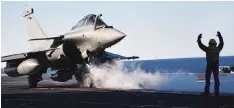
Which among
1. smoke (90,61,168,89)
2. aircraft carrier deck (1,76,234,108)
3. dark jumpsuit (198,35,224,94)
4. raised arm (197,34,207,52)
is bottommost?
aircraft carrier deck (1,76,234,108)

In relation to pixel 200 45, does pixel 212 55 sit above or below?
below

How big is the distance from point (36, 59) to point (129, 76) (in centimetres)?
605

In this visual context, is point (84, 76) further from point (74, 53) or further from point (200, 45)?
point (200, 45)

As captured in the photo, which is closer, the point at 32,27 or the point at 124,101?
the point at 124,101

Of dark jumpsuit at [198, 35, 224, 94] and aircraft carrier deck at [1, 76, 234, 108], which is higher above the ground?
dark jumpsuit at [198, 35, 224, 94]

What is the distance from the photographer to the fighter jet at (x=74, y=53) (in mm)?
20109

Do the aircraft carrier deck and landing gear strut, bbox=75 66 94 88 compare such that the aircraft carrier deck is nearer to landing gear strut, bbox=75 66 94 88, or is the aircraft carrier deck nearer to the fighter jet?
the fighter jet

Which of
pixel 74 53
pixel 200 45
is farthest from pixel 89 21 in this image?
pixel 200 45

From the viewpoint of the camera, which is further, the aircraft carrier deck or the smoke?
the smoke

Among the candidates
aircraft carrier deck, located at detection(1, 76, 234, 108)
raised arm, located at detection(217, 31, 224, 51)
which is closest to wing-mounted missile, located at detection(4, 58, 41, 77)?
aircraft carrier deck, located at detection(1, 76, 234, 108)

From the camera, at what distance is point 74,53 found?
21156 mm

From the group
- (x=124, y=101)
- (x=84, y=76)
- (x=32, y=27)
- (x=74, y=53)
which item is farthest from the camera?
(x=32, y=27)

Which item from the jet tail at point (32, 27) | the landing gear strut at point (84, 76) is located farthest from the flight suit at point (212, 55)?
the jet tail at point (32, 27)

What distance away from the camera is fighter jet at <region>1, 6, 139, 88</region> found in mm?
20109
